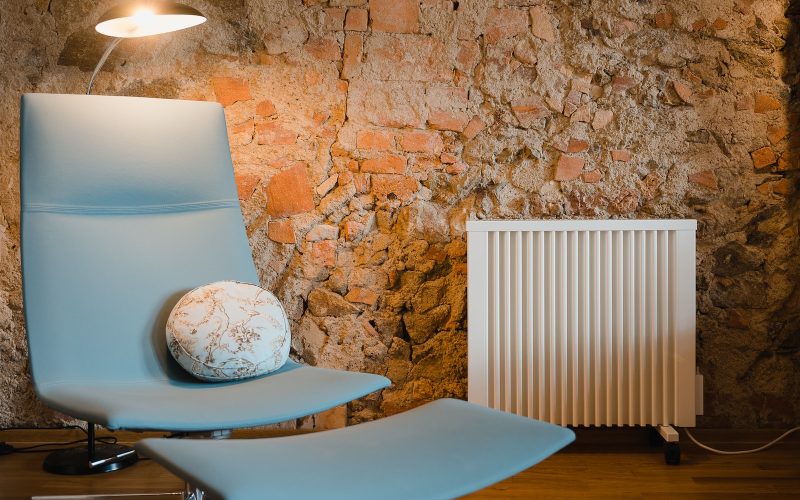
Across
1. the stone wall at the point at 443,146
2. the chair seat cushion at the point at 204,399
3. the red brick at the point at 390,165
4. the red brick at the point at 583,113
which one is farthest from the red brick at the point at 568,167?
the chair seat cushion at the point at 204,399

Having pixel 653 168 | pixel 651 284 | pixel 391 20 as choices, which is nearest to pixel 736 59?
pixel 653 168

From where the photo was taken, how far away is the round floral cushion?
1.61 m

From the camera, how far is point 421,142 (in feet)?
7.70

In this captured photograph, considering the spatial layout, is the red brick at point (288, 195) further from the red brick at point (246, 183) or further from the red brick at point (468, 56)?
the red brick at point (468, 56)

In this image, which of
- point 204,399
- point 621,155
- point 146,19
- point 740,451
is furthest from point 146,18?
point 740,451

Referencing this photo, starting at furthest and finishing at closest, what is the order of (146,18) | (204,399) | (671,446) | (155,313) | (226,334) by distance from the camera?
(671,446), (146,18), (155,313), (226,334), (204,399)

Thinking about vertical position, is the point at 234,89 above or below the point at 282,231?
above

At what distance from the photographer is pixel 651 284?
2.18 m

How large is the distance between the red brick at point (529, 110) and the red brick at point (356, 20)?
49cm

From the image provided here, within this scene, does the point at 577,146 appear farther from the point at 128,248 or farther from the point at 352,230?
the point at 128,248

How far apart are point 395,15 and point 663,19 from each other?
2.51ft

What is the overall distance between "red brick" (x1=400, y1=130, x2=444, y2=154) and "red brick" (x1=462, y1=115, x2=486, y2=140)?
0.26 ft

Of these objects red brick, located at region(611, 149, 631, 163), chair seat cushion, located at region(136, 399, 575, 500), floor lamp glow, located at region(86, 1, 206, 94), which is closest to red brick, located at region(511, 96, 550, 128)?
red brick, located at region(611, 149, 631, 163)

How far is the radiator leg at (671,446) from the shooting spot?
2.14 m
